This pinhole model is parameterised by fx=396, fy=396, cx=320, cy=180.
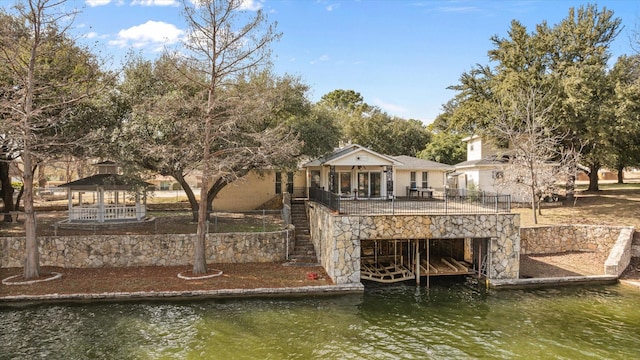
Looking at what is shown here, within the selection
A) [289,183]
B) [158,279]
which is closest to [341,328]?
[158,279]

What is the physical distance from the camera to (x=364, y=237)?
1653 centimetres

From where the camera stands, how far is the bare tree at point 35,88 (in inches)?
600

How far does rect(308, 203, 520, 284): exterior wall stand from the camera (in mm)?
16250

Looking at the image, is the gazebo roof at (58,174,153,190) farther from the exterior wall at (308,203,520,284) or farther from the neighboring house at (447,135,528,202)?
the neighboring house at (447,135,528,202)

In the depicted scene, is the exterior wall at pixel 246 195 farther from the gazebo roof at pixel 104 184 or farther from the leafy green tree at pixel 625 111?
the leafy green tree at pixel 625 111

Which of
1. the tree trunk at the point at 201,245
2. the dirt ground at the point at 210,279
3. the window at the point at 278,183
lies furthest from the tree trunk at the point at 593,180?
the tree trunk at the point at 201,245

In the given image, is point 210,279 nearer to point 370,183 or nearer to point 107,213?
point 107,213

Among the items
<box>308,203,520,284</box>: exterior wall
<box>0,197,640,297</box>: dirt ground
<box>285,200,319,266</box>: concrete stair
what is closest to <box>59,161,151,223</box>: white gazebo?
<box>0,197,640,297</box>: dirt ground

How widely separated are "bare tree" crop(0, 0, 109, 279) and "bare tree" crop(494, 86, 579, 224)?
23.4 meters

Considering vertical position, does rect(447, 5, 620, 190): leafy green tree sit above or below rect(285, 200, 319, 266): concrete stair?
above

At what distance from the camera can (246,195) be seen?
28969 mm

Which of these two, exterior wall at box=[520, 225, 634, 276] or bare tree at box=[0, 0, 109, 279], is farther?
exterior wall at box=[520, 225, 634, 276]

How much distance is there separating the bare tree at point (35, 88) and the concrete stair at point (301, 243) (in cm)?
1097

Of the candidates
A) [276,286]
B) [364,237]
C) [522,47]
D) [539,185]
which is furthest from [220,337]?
[522,47]
